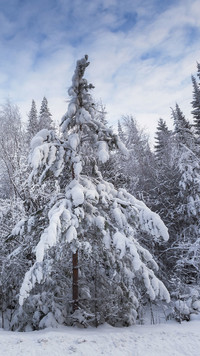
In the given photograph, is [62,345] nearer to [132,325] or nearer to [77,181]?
[132,325]

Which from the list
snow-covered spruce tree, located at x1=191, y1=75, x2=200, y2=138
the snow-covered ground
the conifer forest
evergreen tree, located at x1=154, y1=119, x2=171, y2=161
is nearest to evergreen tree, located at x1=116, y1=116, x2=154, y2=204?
evergreen tree, located at x1=154, y1=119, x2=171, y2=161

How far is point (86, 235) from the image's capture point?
233 inches

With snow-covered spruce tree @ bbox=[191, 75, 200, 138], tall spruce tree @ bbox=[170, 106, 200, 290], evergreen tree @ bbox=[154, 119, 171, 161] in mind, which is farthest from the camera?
evergreen tree @ bbox=[154, 119, 171, 161]

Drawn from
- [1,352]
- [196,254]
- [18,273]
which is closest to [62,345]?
[1,352]

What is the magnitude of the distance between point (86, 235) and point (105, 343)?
2.43 meters

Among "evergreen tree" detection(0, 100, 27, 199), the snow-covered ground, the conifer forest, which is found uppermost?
"evergreen tree" detection(0, 100, 27, 199)

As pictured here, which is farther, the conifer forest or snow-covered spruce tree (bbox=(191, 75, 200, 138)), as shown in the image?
snow-covered spruce tree (bbox=(191, 75, 200, 138))

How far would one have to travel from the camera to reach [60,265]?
6.32 meters

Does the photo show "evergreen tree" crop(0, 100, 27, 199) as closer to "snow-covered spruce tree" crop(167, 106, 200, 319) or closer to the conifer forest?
the conifer forest

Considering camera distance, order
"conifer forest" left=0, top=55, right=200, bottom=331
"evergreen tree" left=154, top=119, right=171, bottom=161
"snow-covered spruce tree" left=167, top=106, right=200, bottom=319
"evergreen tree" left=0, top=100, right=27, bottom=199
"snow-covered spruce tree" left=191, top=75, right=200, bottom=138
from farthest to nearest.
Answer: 1. "evergreen tree" left=154, top=119, right=171, bottom=161
2. "snow-covered spruce tree" left=191, top=75, right=200, bottom=138
3. "snow-covered spruce tree" left=167, top=106, right=200, bottom=319
4. "evergreen tree" left=0, top=100, right=27, bottom=199
5. "conifer forest" left=0, top=55, right=200, bottom=331

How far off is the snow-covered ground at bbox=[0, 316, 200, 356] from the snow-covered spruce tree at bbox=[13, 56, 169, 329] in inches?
33.3

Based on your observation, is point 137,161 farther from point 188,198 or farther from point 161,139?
point 188,198

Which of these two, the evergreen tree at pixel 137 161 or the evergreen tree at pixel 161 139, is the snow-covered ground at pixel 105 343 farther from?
the evergreen tree at pixel 161 139

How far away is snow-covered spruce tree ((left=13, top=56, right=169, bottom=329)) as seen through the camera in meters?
4.93
